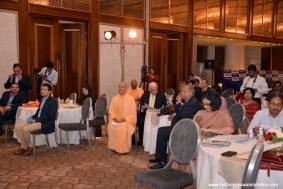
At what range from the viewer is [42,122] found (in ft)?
19.6

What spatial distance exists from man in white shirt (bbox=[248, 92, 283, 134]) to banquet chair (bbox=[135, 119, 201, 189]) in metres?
1.02

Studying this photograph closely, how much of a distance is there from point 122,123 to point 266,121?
280 centimetres

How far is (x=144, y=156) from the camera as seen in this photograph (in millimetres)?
6066

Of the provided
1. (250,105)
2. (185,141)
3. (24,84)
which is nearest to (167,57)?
(24,84)

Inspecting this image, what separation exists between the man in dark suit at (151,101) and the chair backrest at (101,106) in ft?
2.35

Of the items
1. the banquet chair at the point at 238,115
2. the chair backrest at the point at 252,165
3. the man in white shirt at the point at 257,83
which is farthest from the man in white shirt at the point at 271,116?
the man in white shirt at the point at 257,83

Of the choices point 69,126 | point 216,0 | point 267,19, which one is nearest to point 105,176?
point 69,126

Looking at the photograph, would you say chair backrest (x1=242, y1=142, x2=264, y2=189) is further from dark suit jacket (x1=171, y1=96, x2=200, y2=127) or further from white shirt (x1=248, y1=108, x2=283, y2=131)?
dark suit jacket (x1=171, y1=96, x2=200, y2=127)

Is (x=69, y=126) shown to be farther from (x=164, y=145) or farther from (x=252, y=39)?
(x=252, y=39)

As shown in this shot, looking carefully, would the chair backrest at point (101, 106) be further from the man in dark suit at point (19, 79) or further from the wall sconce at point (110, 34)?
the wall sconce at point (110, 34)

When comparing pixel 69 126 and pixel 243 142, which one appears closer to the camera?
pixel 243 142

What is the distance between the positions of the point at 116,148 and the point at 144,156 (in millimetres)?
503

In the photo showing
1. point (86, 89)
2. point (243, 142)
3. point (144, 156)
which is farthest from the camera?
point (86, 89)

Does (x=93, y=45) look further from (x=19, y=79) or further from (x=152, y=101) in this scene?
(x=152, y=101)
